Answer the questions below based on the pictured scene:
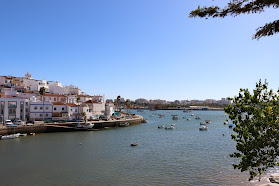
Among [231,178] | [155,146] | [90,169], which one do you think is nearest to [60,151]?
[90,169]

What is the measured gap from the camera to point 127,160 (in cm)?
3406

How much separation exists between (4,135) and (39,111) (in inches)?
724

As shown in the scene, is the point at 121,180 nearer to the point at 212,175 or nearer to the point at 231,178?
the point at 212,175

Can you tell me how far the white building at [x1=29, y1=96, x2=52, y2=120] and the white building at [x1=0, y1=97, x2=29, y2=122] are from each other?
281 centimetres

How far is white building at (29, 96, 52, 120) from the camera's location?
7281cm

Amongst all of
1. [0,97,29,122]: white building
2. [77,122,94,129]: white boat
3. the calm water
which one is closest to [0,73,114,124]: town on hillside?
[0,97,29,122]: white building

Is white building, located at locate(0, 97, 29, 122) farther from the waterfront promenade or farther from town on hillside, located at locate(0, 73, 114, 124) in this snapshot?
the waterfront promenade

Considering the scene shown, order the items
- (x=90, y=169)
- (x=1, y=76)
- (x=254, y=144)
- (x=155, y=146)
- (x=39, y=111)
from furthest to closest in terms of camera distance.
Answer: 1. (x=1, y=76)
2. (x=39, y=111)
3. (x=155, y=146)
4. (x=90, y=169)
5. (x=254, y=144)

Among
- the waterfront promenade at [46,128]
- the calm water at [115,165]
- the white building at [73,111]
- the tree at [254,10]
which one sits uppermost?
the tree at [254,10]

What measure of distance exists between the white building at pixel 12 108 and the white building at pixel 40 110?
281 cm

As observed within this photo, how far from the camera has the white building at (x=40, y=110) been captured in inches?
2867

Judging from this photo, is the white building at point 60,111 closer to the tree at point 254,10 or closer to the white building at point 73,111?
the white building at point 73,111

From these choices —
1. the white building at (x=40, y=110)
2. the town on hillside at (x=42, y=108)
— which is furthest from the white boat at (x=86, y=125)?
the white building at (x=40, y=110)

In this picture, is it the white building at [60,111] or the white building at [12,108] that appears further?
the white building at [60,111]
